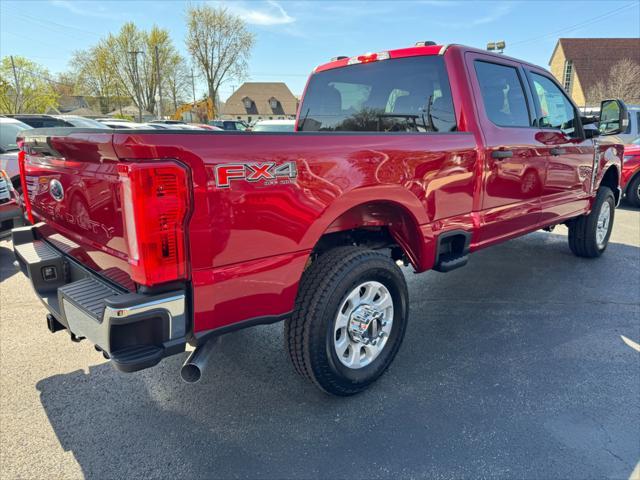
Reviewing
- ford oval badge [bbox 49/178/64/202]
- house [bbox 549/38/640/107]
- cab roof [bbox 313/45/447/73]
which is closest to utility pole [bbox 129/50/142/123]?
house [bbox 549/38/640/107]

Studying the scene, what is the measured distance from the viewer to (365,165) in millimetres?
2422

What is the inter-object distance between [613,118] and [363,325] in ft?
13.0

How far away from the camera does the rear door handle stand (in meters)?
3.29

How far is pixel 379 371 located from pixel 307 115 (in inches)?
101

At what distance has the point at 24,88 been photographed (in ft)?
131

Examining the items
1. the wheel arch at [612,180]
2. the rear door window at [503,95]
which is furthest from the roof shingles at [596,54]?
the rear door window at [503,95]

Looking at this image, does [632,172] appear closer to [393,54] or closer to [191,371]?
[393,54]

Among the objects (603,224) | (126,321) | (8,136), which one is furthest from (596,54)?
(126,321)

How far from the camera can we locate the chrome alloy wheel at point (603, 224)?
534 centimetres

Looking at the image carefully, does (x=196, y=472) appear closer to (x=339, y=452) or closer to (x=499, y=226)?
(x=339, y=452)

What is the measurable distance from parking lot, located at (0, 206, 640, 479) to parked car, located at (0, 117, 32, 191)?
11.8ft

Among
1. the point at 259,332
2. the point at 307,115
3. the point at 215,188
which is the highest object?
the point at 307,115

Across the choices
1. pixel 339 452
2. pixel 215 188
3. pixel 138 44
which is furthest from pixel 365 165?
pixel 138 44

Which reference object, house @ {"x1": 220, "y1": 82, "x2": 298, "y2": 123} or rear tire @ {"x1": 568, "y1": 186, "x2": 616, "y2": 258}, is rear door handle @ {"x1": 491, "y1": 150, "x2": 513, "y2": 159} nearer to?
rear tire @ {"x1": 568, "y1": 186, "x2": 616, "y2": 258}
